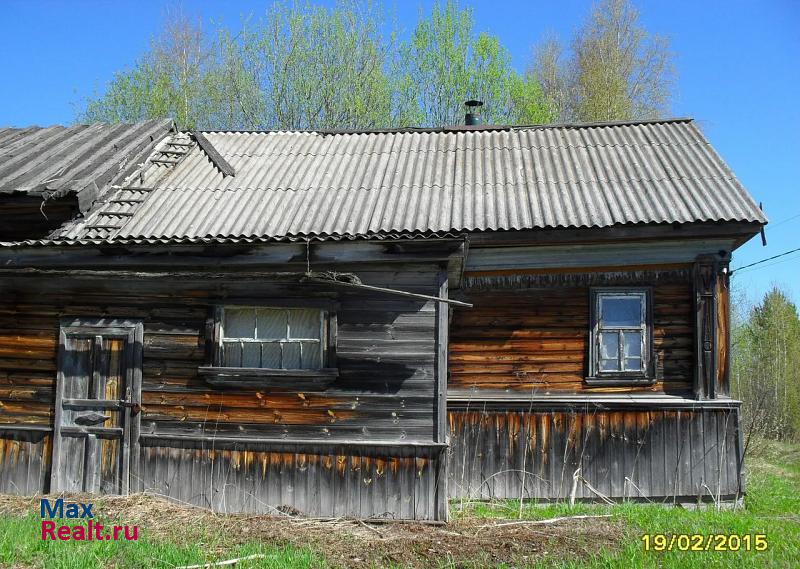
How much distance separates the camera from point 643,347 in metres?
7.95

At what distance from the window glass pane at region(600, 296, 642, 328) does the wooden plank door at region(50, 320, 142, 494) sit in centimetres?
549

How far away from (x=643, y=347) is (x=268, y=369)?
15.0 feet

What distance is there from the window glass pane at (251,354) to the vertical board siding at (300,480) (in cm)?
92

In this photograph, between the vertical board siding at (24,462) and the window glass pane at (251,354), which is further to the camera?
the vertical board siding at (24,462)

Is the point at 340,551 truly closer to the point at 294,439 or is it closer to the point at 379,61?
the point at 294,439

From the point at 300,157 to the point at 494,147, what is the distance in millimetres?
3137

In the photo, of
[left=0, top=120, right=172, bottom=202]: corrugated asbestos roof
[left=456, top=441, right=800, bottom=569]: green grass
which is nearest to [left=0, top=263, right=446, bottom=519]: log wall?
[left=456, top=441, right=800, bottom=569]: green grass

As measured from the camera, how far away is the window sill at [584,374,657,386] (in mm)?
7901

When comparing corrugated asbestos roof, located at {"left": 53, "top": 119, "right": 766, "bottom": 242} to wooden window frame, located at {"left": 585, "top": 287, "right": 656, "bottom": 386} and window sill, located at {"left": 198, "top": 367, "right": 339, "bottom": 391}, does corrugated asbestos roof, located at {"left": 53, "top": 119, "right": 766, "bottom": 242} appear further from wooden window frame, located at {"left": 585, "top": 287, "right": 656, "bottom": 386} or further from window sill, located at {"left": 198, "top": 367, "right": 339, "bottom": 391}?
window sill, located at {"left": 198, "top": 367, "right": 339, "bottom": 391}

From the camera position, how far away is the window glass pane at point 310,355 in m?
6.79

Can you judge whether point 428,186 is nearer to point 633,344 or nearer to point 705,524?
point 633,344

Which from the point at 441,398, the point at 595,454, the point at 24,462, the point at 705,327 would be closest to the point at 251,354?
the point at 441,398
